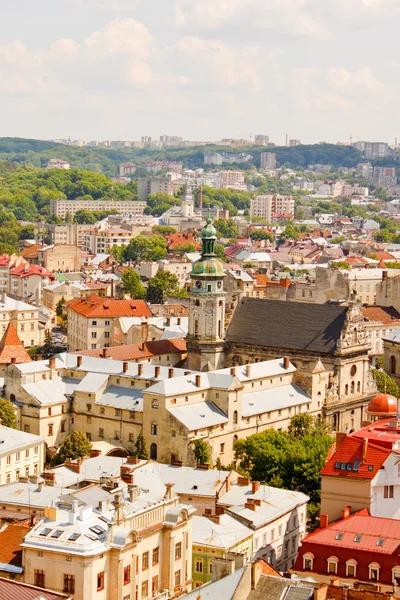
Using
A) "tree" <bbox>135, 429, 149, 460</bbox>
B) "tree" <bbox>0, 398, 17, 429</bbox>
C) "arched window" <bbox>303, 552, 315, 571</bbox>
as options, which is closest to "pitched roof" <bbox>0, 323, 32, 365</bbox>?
"tree" <bbox>0, 398, 17, 429</bbox>

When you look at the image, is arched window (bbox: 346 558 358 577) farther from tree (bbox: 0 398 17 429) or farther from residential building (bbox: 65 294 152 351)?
residential building (bbox: 65 294 152 351)

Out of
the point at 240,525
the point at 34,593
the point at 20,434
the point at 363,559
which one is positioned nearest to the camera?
the point at 34,593

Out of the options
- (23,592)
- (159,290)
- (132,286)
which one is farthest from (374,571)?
(132,286)

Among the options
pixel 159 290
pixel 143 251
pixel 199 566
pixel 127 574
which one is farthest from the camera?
pixel 143 251

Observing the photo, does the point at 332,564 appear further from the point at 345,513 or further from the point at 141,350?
the point at 141,350

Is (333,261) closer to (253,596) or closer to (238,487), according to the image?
(238,487)

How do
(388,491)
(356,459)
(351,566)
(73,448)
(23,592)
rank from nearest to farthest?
(23,592), (351,566), (388,491), (356,459), (73,448)

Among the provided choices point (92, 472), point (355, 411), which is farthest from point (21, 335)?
point (92, 472)

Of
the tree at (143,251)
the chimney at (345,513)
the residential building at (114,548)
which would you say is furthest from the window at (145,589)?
the tree at (143,251)
